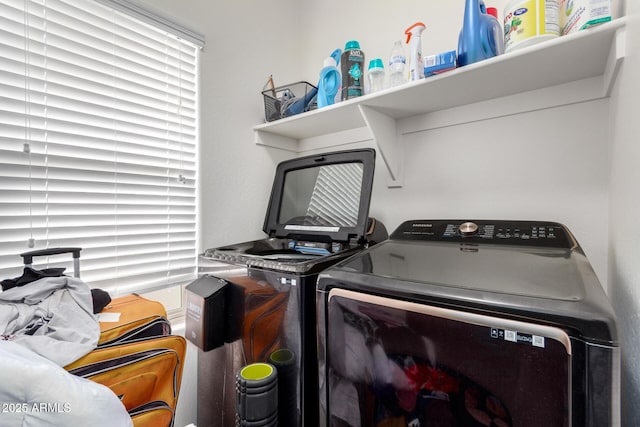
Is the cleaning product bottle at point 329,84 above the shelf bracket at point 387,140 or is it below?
above

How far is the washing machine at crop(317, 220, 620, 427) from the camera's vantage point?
1.61ft

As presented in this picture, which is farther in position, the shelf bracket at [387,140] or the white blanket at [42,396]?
the shelf bracket at [387,140]

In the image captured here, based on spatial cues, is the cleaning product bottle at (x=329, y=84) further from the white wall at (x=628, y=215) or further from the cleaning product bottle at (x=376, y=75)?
the white wall at (x=628, y=215)

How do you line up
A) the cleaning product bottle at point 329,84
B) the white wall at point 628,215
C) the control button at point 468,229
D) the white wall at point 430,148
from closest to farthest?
the white wall at point 628,215 → the white wall at point 430,148 → the control button at point 468,229 → the cleaning product bottle at point 329,84

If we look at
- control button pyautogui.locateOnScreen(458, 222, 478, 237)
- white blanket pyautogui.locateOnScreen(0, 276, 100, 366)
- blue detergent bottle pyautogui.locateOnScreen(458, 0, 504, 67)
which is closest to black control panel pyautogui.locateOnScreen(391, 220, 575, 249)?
control button pyautogui.locateOnScreen(458, 222, 478, 237)

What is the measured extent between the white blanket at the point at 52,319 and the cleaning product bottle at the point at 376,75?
1404 mm

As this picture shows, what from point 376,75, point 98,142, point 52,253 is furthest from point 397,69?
point 52,253

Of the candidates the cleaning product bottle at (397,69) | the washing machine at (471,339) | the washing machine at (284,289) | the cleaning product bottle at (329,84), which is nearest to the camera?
the washing machine at (471,339)

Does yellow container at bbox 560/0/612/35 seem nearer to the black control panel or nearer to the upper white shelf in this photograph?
the upper white shelf

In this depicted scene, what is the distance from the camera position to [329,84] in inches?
58.1

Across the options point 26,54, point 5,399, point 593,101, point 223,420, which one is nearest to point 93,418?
point 5,399

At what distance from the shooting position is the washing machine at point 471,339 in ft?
1.61

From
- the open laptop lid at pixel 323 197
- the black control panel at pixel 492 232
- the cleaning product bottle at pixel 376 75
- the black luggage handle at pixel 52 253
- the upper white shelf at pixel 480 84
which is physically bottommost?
the black luggage handle at pixel 52 253

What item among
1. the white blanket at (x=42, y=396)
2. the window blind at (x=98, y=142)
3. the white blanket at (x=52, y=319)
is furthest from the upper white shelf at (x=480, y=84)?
the white blanket at (x=42, y=396)
